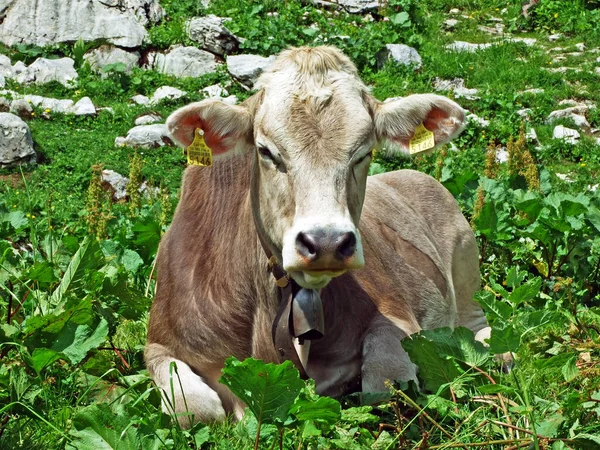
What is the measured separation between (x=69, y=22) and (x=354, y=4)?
4922 millimetres

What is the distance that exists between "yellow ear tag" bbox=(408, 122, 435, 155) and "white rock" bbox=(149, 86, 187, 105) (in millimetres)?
9208

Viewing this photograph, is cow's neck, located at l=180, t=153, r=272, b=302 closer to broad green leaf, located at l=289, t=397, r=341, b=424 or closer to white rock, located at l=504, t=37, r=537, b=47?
broad green leaf, located at l=289, t=397, r=341, b=424

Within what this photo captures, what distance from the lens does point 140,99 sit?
13648 mm

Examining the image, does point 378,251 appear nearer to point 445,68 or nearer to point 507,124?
point 507,124

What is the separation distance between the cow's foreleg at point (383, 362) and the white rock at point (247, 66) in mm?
9556

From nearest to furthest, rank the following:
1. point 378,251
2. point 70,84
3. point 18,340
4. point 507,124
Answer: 1. point 18,340
2. point 378,251
3. point 507,124
4. point 70,84

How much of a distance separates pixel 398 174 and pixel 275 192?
9.69 ft

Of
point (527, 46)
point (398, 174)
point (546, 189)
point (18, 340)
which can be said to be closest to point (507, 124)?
point (527, 46)

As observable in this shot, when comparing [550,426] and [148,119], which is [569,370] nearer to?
[550,426]

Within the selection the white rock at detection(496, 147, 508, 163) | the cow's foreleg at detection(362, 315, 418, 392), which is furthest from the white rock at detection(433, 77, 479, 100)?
the cow's foreleg at detection(362, 315, 418, 392)

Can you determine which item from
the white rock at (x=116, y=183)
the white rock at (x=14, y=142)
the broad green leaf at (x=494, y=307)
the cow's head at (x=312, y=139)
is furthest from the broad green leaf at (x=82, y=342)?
the white rock at (x=14, y=142)

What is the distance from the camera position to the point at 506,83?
45.8 ft

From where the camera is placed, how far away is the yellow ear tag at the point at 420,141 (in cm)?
457

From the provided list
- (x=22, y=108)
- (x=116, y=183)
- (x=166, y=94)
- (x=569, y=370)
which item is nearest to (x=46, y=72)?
(x=22, y=108)
